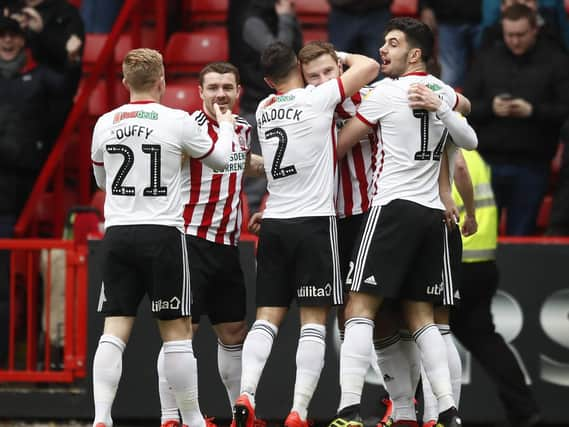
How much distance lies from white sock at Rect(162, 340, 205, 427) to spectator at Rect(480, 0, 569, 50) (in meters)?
4.98

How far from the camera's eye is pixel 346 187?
890 centimetres

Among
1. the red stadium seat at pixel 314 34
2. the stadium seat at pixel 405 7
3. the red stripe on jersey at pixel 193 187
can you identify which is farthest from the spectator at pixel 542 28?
the red stripe on jersey at pixel 193 187

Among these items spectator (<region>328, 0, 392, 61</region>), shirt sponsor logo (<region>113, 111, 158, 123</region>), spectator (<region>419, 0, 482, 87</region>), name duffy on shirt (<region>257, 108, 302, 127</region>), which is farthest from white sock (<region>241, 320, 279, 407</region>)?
spectator (<region>419, 0, 482, 87</region>)

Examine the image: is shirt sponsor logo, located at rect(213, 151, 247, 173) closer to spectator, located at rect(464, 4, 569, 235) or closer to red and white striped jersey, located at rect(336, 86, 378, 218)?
red and white striped jersey, located at rect(336, 86, 378, 218)

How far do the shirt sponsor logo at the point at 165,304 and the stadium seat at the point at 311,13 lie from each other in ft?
20.6

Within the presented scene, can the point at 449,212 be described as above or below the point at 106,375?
above

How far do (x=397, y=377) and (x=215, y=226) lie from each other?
1461 mm

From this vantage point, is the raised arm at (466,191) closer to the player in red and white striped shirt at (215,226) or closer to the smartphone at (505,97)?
the player in red and white striped shirt at (215,226)

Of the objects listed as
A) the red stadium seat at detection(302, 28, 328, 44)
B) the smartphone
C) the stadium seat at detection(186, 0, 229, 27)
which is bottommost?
the smartphone

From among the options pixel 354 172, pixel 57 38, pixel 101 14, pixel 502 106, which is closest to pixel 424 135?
pixel 354 172

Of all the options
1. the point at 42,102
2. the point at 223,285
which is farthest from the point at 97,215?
the point at 223,285

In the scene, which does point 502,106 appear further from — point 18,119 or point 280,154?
point 18,119

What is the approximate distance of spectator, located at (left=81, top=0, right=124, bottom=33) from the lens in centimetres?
1413

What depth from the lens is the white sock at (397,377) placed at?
8734 millimetres
